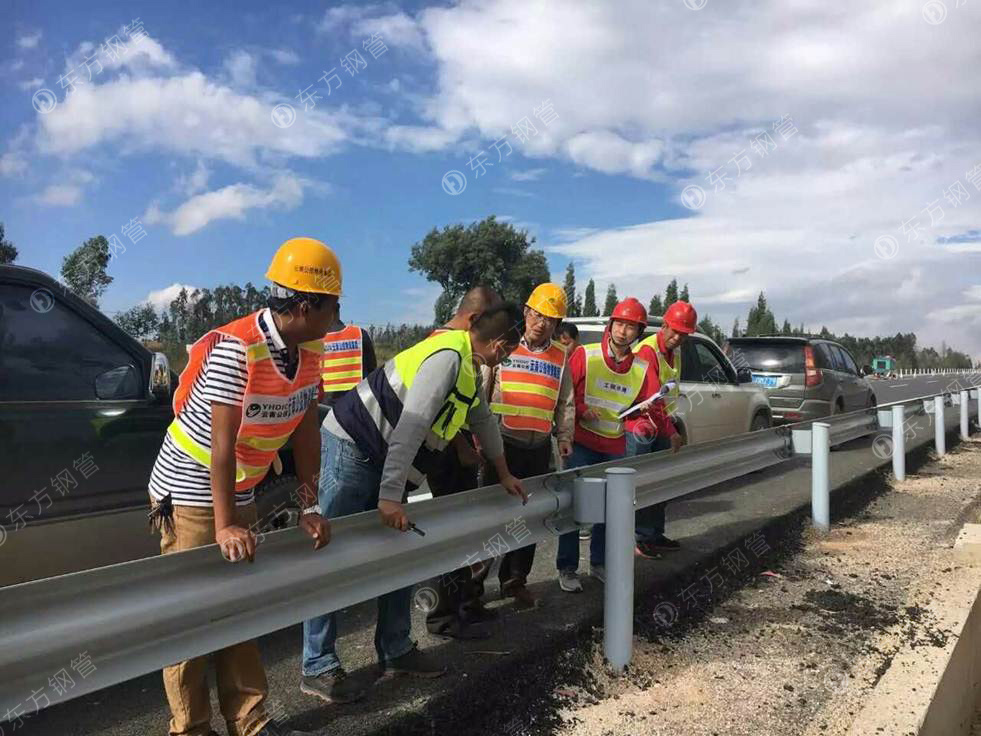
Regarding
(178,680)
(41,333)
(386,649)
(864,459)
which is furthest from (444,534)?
(864,459)

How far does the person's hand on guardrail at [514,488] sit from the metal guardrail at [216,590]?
34mm

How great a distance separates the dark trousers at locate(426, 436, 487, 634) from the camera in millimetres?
4039

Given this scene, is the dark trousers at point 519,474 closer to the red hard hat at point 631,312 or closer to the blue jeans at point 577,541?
the blue jeans at point 577,541

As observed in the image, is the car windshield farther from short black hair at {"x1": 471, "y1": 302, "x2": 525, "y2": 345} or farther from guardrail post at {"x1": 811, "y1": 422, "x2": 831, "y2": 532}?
short black hair at {"x1": 471, "y1": 302, "x2": 525, "y2": 345}

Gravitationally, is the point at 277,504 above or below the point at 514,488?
below

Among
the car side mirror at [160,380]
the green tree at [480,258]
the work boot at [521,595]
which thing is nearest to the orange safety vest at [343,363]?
the car side mirror at [160,380]

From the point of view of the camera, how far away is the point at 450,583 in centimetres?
408

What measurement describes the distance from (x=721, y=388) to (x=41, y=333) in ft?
23.0

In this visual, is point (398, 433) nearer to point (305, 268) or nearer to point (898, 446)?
point (305, 268)

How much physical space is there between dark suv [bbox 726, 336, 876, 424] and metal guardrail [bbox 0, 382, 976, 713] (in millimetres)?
9679

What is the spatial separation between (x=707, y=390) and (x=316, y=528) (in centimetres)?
692

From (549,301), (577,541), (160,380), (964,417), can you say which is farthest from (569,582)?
(964,417)

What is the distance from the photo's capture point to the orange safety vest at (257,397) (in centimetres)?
253

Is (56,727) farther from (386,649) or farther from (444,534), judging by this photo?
(444,534)
